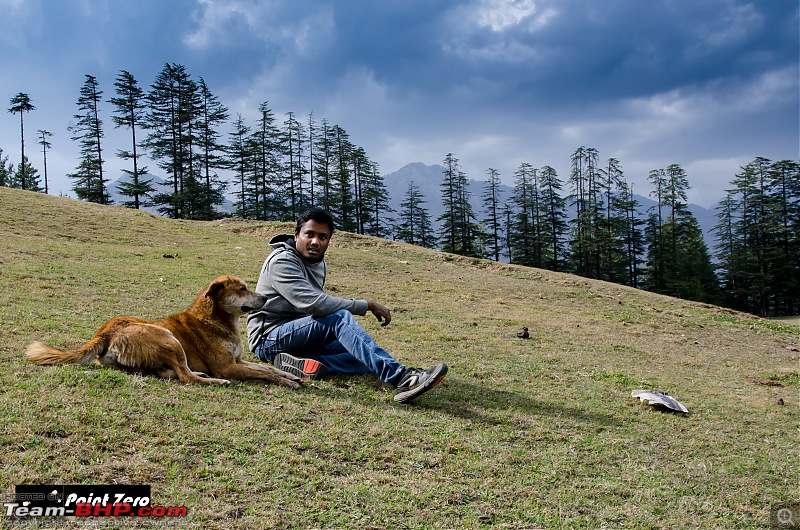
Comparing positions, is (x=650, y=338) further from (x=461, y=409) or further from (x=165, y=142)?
(x=165, y=142)

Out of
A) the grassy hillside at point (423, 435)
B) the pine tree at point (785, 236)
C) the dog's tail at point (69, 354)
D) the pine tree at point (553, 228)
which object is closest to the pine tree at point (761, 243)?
the pine tree at point (785, 236)

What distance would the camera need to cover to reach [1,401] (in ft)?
11.4

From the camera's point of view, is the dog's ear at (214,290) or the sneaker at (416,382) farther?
the dog's ear at (214,290)

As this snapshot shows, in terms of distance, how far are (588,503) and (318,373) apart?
113 inches

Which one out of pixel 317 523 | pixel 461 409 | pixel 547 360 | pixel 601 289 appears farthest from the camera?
pixel 601 289

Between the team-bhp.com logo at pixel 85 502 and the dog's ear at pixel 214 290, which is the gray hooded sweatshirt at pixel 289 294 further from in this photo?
the team-bhp.com logo at pixel 85 502

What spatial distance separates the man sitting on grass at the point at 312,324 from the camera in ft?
15.4

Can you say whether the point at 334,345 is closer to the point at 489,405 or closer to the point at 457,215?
the point at 489,405

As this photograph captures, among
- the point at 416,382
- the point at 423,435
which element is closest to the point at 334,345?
the point at 416,382

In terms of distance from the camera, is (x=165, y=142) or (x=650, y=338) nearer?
(x=650, y=338)

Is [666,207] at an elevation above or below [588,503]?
above

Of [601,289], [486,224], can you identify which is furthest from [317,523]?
[486,224]

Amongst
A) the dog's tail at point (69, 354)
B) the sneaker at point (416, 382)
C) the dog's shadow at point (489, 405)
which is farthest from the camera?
the dog's shadow at point (489, 405)

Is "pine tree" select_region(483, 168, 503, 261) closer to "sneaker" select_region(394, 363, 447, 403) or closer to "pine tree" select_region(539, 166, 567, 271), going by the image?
"pine tree" select_region(539, 166, 567, 271)
